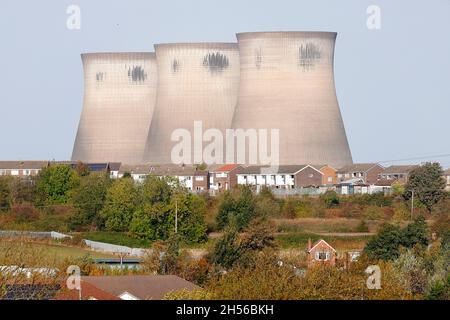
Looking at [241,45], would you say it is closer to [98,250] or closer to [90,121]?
[90,121]

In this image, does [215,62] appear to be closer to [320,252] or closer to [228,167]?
[228,167]

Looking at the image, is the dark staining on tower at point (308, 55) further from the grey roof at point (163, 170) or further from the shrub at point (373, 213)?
the shrub at point (373, 213)

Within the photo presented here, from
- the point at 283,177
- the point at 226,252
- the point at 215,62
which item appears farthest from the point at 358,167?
the point at 226,252

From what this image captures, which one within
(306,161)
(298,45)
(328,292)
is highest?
(298,45)

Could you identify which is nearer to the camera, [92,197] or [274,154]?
[92,197]

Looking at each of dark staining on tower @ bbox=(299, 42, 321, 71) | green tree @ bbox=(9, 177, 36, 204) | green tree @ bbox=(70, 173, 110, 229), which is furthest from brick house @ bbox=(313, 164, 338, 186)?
green tree @ bbox=(70, 173, 110, 229)
